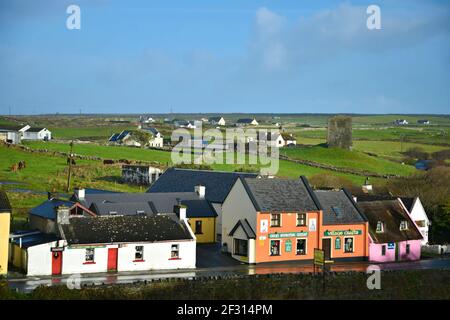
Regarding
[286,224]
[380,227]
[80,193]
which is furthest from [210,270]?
[380,227]

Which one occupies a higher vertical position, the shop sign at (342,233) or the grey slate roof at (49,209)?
the grey slate roof at (49,209)

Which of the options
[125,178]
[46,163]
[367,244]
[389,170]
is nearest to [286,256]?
[367,244]

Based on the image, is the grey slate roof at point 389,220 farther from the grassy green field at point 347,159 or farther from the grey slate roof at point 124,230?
the grassy green field at point 347,159

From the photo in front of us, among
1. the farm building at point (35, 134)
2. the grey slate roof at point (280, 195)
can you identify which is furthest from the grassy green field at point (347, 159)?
the grey slate roof at point (280, 195)

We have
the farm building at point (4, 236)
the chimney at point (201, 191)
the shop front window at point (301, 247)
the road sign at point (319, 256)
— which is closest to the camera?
the farm building at point (4, 236)

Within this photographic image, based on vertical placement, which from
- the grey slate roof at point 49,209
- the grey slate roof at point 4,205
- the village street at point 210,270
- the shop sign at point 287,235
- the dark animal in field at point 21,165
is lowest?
the village street at point 210,270

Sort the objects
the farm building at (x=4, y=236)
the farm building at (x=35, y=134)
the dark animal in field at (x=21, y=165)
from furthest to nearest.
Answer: the farm building at (x=35, y=134), the dark animal in field at (x=21, y=165), the farm building at (x=4, y=236)
